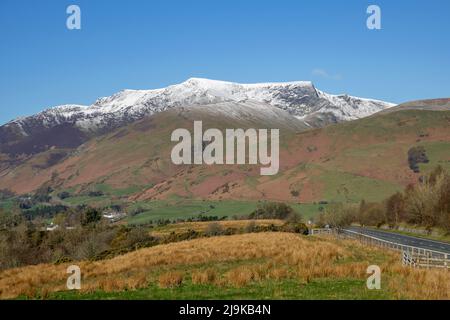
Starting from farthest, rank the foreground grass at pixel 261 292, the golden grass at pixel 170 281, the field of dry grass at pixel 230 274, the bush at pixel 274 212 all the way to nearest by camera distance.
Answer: the bush at pixel 274 212, the golden grass at pixel 170 281, the field of dry grass at pixel 230 274, the foreground grass at pixel 261 292

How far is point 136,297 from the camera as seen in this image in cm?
2330

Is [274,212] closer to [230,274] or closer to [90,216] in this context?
[90,216]

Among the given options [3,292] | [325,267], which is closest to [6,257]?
[3,292]

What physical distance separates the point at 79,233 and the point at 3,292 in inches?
3027

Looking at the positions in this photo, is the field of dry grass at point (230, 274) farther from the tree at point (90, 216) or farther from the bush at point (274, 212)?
the bush at point (274, 212)

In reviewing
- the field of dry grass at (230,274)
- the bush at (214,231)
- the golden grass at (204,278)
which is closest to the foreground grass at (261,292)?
the field of dry grass at (230,274)

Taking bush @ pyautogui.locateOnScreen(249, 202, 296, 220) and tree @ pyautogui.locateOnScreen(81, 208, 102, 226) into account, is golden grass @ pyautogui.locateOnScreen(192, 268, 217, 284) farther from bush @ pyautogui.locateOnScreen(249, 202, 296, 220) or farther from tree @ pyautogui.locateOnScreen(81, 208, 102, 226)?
bush @ pyautogui.locateOnScreen(249, 202, 296, 220)

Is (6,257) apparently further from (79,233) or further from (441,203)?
(441,203)

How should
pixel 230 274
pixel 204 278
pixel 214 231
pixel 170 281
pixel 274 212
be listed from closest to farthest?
pixel 170 281 → pixel 204 278 → pixel 230 274 → pixel 214 231 → pixel 274 212

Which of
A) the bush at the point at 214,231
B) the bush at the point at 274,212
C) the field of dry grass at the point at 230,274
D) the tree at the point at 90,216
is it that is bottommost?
the bush at the point at 274,212

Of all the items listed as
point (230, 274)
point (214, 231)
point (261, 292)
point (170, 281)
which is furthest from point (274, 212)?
point (261, 292)

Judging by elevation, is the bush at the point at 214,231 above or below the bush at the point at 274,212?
above

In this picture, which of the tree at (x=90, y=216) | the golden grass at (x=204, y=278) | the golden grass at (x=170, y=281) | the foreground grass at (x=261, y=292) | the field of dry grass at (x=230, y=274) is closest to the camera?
the foreground grass at (x=261, y=292)

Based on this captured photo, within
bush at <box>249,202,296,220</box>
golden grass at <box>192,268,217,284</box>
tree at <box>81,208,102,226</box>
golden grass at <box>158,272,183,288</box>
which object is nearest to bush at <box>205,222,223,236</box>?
tree at <box>81,208,102,226</box>
